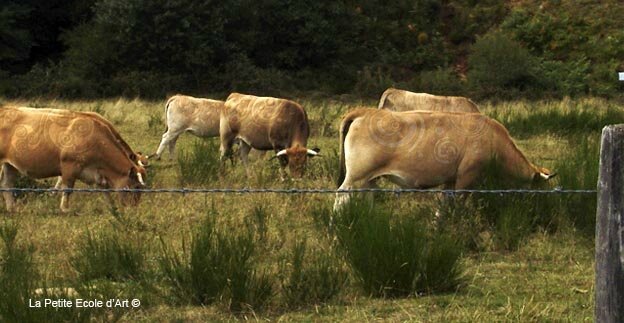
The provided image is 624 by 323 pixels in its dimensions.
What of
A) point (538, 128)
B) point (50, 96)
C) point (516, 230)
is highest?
point (516, 230)

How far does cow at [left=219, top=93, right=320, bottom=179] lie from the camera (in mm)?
15758

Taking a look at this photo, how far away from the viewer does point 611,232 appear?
4500 millimetres

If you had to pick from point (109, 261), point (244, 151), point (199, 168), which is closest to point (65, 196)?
point (199, 168)

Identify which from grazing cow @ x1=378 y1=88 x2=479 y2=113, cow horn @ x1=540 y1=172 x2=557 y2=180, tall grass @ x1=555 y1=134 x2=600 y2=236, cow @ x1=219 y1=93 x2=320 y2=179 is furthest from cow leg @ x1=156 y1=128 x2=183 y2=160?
tall grass @ x1=555 y1=134 x2=600 y2=236

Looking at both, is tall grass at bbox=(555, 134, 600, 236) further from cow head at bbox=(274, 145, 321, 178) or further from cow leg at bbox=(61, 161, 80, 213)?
cow leg at bbox=(61, 161, 80, 213)

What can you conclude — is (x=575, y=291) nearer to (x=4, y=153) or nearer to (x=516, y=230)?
(x=516, y=230)

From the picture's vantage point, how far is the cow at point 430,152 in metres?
10.3

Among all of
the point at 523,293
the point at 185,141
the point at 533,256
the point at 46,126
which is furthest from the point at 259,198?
the point at 185,141

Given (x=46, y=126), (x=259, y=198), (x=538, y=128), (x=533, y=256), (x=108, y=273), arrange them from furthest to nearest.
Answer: (x=538, y=128) < (x=46, y=126) < (x=259, y=198) < (x=533, y=256) < (x=108, y=273)

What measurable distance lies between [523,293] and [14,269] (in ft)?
11.1

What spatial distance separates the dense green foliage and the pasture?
25439 millimetres

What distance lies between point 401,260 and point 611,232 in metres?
2.53

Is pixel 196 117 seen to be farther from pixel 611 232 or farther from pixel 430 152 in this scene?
pixel 611 232

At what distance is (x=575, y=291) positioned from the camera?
729cm
